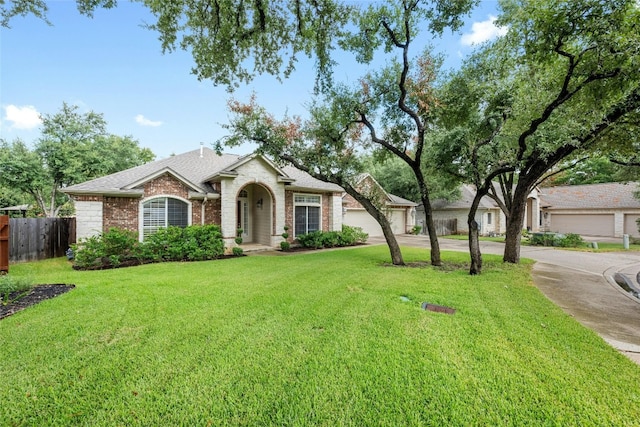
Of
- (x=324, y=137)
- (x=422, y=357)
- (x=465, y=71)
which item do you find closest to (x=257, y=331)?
(x=422, y=357)

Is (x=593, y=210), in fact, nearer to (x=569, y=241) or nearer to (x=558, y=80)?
(x=569, y=241)

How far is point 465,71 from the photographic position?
8797 millimetres

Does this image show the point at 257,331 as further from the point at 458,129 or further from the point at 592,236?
the point at 592,236

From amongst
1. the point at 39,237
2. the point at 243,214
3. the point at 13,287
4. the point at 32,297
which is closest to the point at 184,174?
the point at 243,214

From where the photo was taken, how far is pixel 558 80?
725cm

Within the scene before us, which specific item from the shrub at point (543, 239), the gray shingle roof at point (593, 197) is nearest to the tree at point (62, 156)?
the shrub at point (543, 239)

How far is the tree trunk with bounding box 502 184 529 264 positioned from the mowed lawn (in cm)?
462

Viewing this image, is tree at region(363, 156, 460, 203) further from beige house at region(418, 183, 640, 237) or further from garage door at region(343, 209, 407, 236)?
garage door at region(343, 209, 407, 236)

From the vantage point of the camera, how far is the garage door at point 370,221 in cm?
2164

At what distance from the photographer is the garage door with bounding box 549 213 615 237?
23344 mm

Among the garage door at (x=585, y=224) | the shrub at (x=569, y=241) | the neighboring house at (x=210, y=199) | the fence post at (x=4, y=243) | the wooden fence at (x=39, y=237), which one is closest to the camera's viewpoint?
the fence post at (x=4, y=243)

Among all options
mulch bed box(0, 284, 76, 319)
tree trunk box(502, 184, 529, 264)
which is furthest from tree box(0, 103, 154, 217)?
tree trunk box(502, 184, 529, 264)

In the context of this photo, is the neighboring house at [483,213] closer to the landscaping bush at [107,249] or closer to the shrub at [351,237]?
the shrub at [351,237]

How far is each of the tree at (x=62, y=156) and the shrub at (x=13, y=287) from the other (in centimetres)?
1870
